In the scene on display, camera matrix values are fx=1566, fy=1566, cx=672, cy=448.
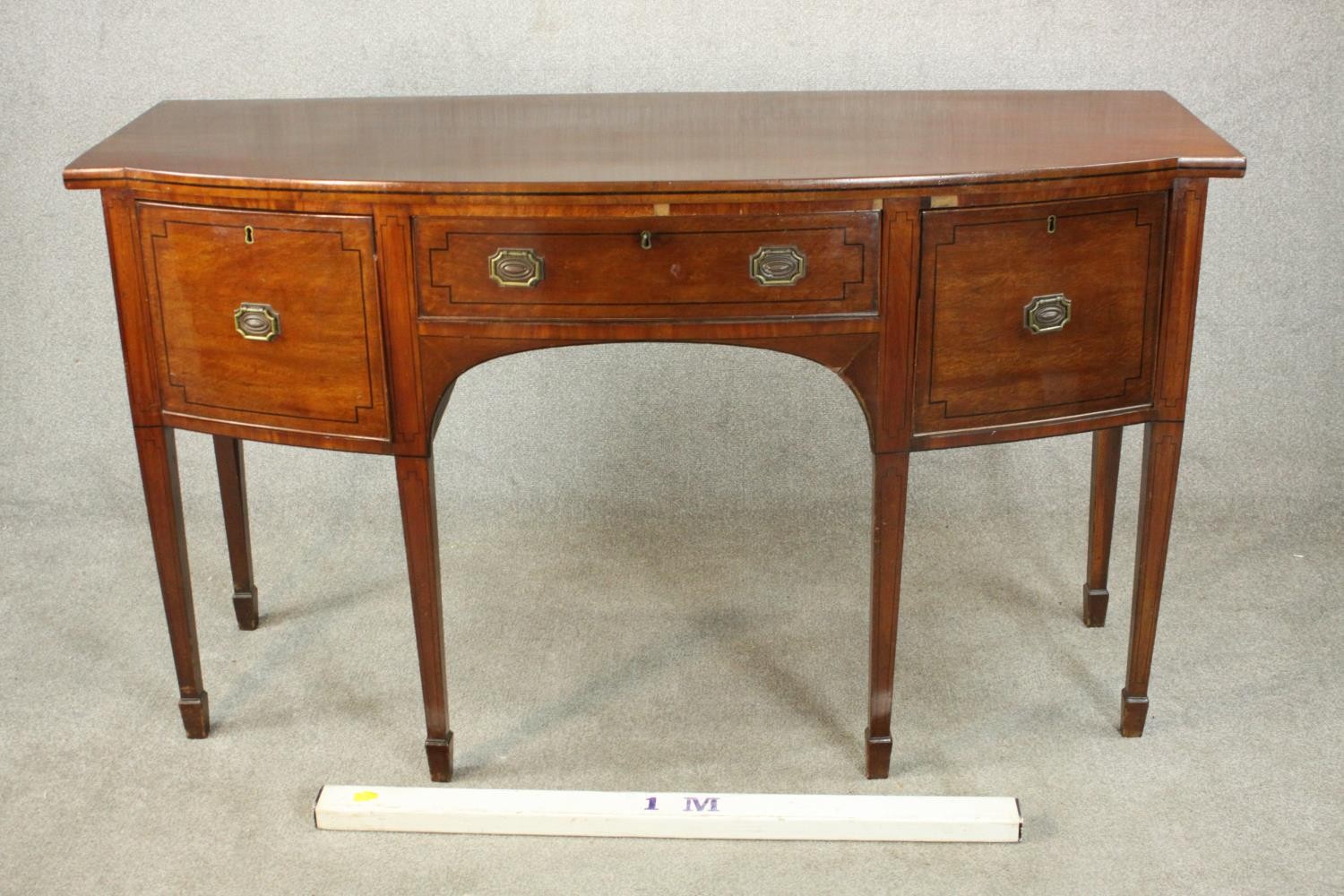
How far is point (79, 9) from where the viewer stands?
118 inches

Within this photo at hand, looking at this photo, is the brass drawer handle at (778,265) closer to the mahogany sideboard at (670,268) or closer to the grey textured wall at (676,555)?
the mahogany sideboard at (670,268)

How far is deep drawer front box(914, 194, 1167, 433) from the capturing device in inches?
84.3

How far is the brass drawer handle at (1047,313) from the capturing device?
2.18m

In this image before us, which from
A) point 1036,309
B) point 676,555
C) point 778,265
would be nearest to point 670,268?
point 778,265

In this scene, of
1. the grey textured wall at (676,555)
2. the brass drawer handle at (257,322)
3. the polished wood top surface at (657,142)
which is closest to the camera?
the polished wood top surface at (657,142)

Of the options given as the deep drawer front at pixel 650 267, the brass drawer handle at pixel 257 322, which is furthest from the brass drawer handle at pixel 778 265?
the brass drawer handle at pixel 257 322

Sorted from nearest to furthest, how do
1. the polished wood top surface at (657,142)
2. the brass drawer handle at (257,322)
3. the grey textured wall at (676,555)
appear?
the polished wood top surface at (657,142)
the brass drawer handle at (257,322)
the grey textured wall at (676,555)

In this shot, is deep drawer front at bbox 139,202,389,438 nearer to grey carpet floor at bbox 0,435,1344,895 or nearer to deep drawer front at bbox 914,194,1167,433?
grey carpet floor at bbox 0,435,1344,895

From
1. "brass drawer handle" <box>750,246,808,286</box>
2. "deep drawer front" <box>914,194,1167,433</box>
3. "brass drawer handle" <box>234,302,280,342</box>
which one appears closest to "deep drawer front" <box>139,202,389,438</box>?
"brass drawer handle" <box>234,302,280,342</box>

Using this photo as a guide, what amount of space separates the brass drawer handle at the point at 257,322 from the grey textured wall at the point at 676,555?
2.39 ft

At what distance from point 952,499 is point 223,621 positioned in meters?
1.49

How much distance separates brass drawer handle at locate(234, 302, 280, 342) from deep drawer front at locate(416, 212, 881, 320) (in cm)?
23

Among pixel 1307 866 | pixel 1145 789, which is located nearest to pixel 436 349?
pixel 1145 789

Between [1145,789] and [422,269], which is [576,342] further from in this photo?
[1145,789]
